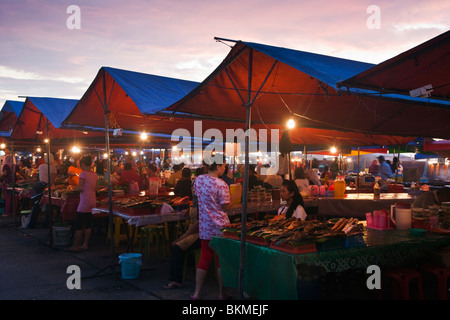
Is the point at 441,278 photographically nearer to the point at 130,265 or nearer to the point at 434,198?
the point at 434,198

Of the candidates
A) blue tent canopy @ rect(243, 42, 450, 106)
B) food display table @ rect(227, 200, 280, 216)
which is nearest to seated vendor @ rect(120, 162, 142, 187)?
food display table @ rect(227, 200, 280, 216)

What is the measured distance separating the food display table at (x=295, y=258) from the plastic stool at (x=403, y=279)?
3.8 inches

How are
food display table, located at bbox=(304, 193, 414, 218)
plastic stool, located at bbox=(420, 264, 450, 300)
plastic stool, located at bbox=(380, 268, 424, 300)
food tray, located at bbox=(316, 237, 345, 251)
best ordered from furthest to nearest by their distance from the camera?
1. food display table, located at bbox=(304, 193, 414, 218)
2. plastic stool, located at bbox=(420, 264, 450, 300)
3. plastic stool, located at bbox=(380, 268, 424, 300)
4. food tray, located at bbox=(316, 237, 345, 251)

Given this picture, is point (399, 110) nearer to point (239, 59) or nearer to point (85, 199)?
point (239, 59)

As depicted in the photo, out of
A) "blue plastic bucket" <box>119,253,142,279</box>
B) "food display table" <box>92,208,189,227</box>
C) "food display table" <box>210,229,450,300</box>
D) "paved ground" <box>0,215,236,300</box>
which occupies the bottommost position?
"paved ground" <box>0,215,236,300</box>

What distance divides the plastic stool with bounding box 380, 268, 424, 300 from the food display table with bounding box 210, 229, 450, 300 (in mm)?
96

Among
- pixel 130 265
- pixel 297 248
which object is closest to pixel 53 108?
pixel 130 265

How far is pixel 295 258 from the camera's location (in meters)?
3.70

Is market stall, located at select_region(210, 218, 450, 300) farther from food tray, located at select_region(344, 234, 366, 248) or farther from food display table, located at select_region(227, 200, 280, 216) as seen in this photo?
food display table, located at select_region(227, 200, 280, 216)

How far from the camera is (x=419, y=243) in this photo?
452 cm

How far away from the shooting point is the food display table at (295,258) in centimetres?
379

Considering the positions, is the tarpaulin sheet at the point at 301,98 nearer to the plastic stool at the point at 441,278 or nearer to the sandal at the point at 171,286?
the plastic stool at the point at 441,278

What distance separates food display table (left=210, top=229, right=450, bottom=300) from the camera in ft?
A: 12.5
